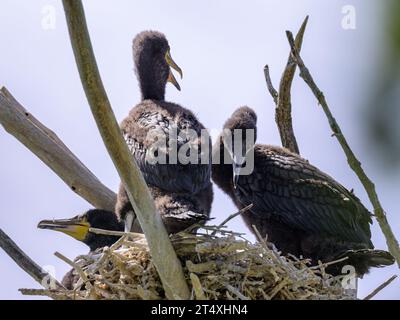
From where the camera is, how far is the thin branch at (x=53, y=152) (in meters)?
5.91

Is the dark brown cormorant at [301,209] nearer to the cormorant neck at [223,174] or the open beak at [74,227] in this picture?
the cormorant neck at [223,174]

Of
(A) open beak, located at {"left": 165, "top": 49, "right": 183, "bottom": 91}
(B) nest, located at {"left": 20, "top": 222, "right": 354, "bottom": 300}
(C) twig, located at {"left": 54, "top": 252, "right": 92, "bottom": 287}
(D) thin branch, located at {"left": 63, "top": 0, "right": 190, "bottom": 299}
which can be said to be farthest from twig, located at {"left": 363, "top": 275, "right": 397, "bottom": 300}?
(A) open beak, located at {"left": 165, "top": 49, "right": 183, "bottom": 91}

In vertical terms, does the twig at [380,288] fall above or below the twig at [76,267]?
below

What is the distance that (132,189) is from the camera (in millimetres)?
3186

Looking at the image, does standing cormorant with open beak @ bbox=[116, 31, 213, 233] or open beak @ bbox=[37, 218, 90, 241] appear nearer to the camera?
standing cormorant with open beak @ bbox=[116, 31, 213, 233]

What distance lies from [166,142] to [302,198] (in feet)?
5.44

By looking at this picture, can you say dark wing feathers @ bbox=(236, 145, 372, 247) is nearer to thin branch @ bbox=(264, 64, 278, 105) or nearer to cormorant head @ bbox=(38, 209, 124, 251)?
thin branch @ bbox=(264, 64, 278, 105)

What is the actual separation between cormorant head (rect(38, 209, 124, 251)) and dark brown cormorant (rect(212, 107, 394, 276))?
1.26 meters

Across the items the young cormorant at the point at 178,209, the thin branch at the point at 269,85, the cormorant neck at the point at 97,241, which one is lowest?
the cormorant neck at the point at 97,241

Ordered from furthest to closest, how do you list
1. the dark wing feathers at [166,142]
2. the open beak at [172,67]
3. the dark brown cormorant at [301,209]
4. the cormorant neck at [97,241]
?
the open beak at [172,67], the cormorant neck at [97,241], the dark brown cormorant at [301,209], the dark wing feathers at [166,142]

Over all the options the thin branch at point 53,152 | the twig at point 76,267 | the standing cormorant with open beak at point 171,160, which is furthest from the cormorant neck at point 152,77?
the twig at point 76,267

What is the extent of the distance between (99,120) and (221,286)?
4.76 feet

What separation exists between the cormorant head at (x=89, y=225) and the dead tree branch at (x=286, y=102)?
1873 millimetres

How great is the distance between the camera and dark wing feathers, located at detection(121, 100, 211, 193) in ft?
13.9
